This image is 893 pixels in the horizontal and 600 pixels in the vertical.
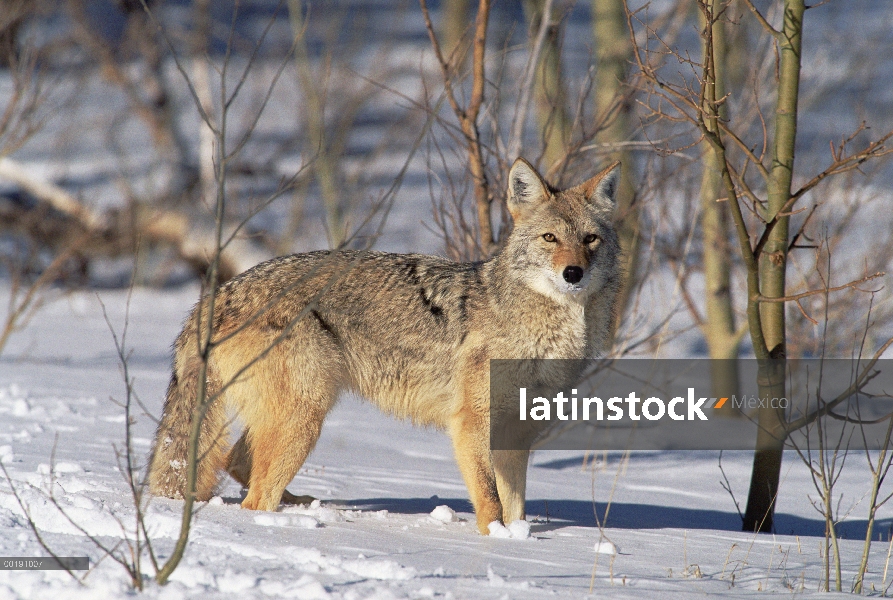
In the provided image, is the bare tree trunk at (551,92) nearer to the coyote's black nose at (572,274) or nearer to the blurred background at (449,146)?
the blurred background at (449,146)

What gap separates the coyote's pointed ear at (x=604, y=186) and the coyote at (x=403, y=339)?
1 centimetres

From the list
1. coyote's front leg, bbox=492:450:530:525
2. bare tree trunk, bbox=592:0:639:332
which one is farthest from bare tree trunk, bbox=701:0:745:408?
coyote's front leg, bbox=492:450:530:525

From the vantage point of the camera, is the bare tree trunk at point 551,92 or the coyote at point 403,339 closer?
the coyote at point 403,339

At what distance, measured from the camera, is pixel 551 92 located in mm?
8602

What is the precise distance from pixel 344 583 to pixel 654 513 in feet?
12.6

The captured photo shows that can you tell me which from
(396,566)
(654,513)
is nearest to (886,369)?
(654,513)

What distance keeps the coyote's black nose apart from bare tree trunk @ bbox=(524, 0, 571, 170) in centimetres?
198

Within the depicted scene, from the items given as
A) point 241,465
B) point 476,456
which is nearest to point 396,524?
point 476,456

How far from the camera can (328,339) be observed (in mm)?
5129

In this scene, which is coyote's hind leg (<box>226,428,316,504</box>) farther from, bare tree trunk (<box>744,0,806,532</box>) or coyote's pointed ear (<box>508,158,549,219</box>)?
bare tree trunk (<box>744,0,806,532</box>)

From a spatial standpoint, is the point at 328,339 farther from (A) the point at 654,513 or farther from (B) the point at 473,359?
(A) the point at 654,513

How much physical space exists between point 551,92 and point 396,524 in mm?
5293

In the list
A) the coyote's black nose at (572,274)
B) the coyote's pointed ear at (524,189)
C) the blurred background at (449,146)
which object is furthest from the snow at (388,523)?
the coyote's pointed ear at (524,189)

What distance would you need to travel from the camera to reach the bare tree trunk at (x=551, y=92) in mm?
7008
